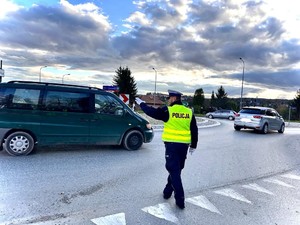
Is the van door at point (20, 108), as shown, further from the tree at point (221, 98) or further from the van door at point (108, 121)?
the tree at point (221, 98)

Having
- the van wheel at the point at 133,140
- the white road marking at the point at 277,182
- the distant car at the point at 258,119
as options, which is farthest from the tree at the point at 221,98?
the white road marking at the point at 277,182

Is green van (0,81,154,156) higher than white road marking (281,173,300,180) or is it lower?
higher

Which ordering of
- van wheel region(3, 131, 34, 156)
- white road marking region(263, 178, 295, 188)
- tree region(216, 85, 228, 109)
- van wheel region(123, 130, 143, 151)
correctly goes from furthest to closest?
tree region(216, 85, 228, 109), van wheel region(123, 130, 143, 151), van wheel region(3, 131, 34, 156), white road marking region(263, 178, 295, 188)

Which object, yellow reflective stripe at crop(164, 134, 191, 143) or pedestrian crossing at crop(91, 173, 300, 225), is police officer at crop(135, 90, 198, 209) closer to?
yellow reflective stripe at crop(164, 134, 191, 143)

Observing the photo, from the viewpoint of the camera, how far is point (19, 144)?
7.95m

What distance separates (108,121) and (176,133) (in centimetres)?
444

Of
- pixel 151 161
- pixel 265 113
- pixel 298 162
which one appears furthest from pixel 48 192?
pixel 265 113

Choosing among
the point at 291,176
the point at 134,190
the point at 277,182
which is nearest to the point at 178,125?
the point at 134,190

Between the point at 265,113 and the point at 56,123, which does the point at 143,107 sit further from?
the point at 265,113

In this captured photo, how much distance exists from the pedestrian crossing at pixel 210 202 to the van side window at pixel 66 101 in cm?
459

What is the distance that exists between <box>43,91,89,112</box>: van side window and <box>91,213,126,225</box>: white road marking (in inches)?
191

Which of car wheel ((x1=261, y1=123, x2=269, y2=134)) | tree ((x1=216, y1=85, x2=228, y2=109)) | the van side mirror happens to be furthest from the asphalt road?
tree ((x1=216, y1=85, x2=228, y2=109))

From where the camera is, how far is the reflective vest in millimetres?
4867

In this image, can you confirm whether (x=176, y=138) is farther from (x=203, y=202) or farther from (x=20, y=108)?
(x=20, y=108)
